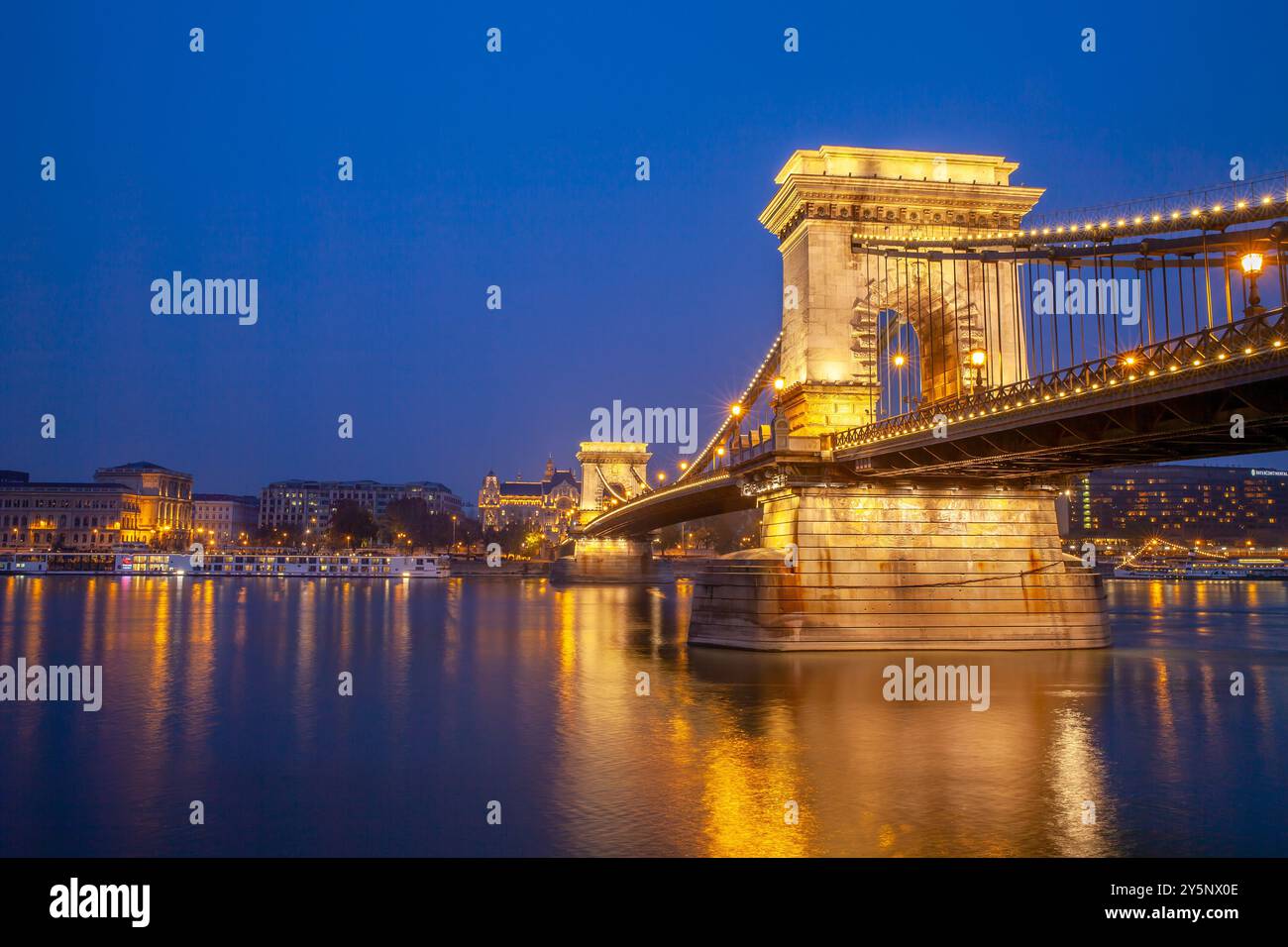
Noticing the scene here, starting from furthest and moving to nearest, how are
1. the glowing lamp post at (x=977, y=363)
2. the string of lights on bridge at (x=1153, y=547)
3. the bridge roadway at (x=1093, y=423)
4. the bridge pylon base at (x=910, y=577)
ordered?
the string of lights on bridge at (x=1153, y=547) → the glowing lamp post at (x=977, y=363) → the bridge pylon base at (x=910, y=577) → the bridge roadway at (x=1093, y=423)

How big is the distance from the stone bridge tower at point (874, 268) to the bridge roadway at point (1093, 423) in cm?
354

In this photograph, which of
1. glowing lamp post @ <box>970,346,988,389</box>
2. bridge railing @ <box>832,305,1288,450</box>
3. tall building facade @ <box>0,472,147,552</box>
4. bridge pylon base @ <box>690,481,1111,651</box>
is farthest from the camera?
tall building facade @ <box>0,472,147,552</box>

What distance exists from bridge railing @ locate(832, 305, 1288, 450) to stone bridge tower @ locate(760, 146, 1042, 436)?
12.4ft

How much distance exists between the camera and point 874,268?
36125 mm

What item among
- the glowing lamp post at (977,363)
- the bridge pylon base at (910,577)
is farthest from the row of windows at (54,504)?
the glowing lamp post at (977,363)

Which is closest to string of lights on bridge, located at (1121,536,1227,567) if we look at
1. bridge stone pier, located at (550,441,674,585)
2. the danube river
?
bridge stone pier, located at (550,441,674,585)

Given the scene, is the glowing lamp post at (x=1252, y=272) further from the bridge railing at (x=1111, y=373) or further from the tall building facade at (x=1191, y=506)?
the tall building facade at (x=1191, y=506)

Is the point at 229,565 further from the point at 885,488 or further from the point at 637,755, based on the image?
the point at 637,755

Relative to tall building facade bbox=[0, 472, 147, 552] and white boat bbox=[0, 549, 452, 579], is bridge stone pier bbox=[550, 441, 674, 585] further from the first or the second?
tall building facade bbox=[0, 472, 147, 552]

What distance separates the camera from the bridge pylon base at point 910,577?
31859 millimetres

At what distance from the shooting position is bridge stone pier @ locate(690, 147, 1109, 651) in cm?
3212

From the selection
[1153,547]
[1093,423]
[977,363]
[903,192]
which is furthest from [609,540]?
[1153,547]

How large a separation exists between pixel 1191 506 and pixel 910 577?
172 metres
